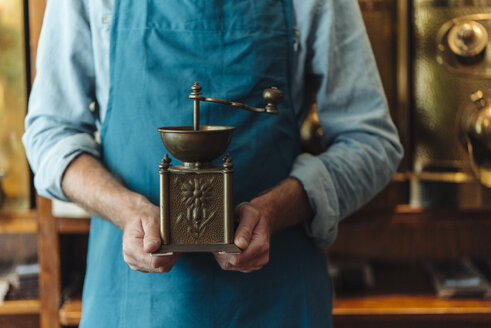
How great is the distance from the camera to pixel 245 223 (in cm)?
78

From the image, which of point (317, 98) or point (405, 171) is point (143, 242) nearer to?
point (317, 98)

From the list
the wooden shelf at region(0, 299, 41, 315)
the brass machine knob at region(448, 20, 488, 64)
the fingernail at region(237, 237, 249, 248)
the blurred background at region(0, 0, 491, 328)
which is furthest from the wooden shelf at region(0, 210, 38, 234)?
the brass machine knob at region(448, 20, 488, 64)

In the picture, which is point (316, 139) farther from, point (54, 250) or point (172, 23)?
point (54, 250)

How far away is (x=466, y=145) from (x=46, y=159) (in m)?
1.07

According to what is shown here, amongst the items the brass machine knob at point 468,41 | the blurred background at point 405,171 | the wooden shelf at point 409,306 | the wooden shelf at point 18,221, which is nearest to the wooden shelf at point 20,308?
the blurred background at point 405,171

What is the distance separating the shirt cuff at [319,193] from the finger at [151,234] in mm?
275

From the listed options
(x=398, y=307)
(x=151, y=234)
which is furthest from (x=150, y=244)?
(x=398, y=307)

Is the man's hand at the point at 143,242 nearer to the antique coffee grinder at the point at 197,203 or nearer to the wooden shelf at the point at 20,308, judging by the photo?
the antique coffee grinder at the point at 197,203

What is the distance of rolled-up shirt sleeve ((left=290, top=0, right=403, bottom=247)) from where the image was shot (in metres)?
0.99

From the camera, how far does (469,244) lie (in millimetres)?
1866

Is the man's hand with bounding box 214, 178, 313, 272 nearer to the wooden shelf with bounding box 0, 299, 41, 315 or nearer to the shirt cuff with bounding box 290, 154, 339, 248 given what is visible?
the shirt cuff with bounding box 290, 154, 339, 248

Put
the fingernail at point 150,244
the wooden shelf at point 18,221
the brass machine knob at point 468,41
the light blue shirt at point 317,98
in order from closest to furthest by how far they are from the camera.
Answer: the fingernail at point 150,244, the light blue shirt at point 317,98, the brass machine knob at point 468,41, the wooden shelf at point 18,221

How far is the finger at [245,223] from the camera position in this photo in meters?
0.76

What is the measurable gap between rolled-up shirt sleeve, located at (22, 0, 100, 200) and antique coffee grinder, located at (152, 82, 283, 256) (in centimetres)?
28
